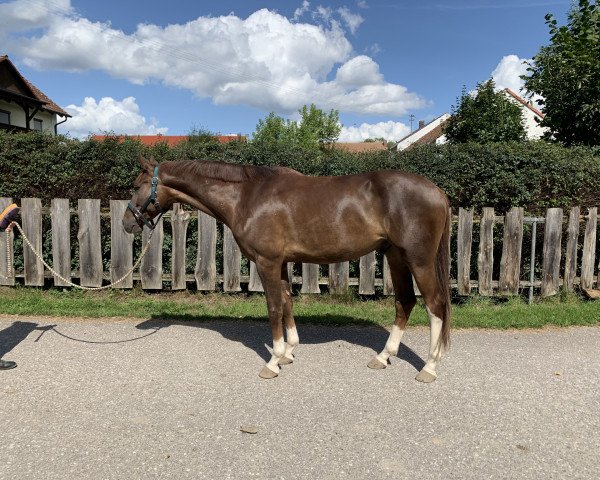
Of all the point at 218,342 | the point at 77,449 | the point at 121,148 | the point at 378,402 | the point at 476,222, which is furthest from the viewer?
the point at 121,148

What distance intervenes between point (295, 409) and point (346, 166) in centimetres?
432

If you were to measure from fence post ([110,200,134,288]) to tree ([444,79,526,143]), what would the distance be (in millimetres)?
12231

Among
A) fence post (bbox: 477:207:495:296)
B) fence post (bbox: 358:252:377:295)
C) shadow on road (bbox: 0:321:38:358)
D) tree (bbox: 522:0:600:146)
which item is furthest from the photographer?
tree (bbox: 522:0:600:146)

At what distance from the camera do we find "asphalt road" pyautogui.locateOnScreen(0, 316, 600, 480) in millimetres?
2824

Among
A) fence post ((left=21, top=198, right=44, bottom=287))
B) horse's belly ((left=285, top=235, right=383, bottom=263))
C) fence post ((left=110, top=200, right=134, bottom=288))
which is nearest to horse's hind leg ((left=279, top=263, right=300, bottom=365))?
horse's belly ((left=285, top=235, right=383, bottom=263))

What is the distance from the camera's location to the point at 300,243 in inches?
176

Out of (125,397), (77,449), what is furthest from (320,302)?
(77,449)

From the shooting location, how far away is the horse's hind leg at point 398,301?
15.0 feet

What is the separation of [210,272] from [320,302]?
1.77m

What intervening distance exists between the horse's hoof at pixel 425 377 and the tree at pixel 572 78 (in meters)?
8.41

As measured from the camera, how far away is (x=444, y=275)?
14.7 feet

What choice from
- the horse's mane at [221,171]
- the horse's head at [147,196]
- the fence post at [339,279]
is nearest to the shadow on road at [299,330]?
the fence post at [339,279]

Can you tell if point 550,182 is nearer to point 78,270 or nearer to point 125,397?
point 125,397

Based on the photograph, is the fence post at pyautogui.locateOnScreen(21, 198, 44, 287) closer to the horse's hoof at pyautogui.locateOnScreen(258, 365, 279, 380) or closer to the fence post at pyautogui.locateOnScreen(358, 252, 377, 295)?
the horse's hoof at pyautogui.locateOnScreen(258, 365, 279, 380)
